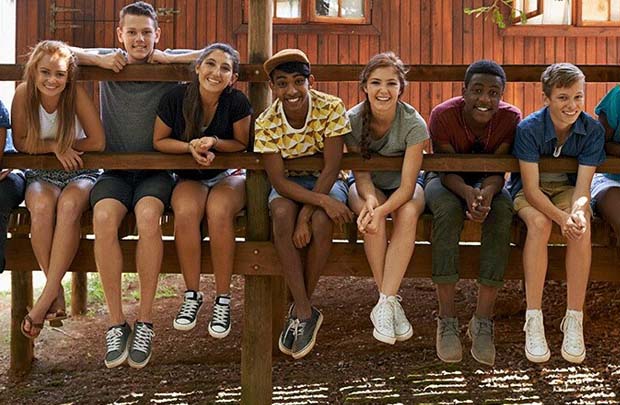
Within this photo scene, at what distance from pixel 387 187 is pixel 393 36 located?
5.34 metres

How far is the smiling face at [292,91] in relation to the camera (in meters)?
4.12

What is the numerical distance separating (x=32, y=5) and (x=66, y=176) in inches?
223

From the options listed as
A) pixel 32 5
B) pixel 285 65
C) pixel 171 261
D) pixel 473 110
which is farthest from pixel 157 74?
pixel 32 5

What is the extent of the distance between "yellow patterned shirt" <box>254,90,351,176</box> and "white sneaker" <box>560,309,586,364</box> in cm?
148

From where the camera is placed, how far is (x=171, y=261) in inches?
177

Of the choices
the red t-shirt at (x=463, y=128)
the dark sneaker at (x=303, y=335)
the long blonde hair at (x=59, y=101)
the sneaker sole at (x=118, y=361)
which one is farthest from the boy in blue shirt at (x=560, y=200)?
the long blonde hair at (x=59, y=101)

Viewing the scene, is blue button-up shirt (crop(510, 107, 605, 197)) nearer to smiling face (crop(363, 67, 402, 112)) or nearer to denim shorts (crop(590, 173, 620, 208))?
denim shorts (crop(590, 173, 620, 208))

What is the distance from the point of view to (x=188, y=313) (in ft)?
13.5

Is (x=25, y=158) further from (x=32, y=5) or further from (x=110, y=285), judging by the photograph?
(x=32, y=5)

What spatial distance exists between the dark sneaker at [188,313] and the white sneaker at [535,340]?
170 cm

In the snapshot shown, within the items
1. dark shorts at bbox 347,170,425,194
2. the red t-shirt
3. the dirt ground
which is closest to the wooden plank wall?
the dirt ground

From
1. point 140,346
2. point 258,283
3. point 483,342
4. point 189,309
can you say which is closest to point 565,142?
point 483,342

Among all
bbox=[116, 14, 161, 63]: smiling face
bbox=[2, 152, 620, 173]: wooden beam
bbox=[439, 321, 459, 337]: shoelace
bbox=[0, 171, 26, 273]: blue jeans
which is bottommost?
bbox=[439, 321, 459, 337]: shoelace

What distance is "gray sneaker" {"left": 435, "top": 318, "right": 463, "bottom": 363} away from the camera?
4047mm
